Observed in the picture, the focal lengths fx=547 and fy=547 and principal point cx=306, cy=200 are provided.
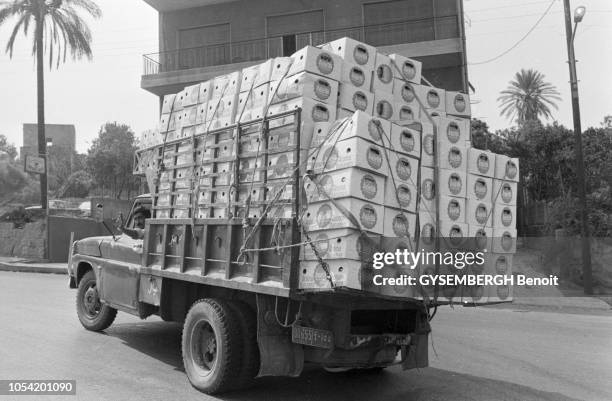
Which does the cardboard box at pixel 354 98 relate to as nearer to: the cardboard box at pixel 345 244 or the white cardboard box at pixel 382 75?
the white cardboard box at pixel 382 75

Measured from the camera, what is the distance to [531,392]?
525 centimetres

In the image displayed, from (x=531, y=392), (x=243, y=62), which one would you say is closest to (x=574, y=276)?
(x=531, y=392)

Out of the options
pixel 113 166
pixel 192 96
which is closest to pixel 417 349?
pixel 192 96

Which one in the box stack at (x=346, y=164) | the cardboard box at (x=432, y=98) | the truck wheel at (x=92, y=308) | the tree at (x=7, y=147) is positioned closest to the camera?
the box stack at (x=346, y=164)

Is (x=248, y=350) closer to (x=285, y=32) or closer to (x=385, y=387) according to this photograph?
(x=385, y=387)

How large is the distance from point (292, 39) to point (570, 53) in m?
9.75

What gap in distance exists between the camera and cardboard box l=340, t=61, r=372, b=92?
4.88 meters

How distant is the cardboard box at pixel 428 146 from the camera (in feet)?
14.8

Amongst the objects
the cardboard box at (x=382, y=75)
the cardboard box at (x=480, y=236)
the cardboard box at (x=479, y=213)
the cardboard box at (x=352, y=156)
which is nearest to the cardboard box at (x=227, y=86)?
the cardboard box at (x=382, y=75)

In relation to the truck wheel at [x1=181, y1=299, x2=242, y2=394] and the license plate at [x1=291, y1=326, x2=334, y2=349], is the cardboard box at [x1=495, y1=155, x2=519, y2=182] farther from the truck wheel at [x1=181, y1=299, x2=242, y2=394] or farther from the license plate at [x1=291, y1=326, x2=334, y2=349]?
the truck wheel at [x1=181, y1=299, x2=242, y2=394]

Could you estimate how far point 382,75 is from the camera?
5199mm

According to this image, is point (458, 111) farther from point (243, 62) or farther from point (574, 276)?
point (243, 62)

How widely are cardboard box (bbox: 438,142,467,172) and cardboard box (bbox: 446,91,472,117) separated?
1080 millimetres

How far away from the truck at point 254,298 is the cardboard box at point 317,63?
0.46m
